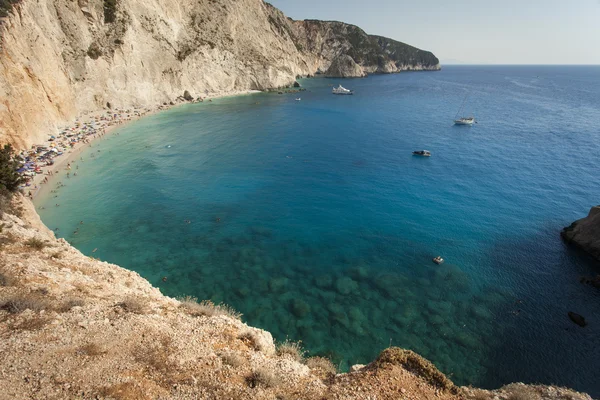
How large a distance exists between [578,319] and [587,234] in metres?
12.7

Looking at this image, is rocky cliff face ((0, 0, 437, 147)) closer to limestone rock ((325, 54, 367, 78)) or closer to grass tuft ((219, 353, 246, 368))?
grass tuft ((219, 353, 246, 368))

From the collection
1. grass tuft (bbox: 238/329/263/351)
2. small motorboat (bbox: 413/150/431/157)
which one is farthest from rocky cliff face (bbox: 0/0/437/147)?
small motorboat (bbox: 413/150/431/157)

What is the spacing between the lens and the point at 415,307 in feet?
75.7

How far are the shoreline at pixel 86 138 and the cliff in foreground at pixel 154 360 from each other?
29.2 metres

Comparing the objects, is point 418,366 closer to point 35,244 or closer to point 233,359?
point 233,359

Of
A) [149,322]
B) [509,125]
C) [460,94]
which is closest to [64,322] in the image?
[149,322]

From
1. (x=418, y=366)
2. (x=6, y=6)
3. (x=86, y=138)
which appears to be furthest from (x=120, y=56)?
(x=418, y=366)

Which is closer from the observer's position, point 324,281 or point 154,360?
point 154,360

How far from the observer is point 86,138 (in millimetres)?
55438

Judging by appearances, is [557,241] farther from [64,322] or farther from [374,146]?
[64,322]

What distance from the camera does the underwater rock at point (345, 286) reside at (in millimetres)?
24547

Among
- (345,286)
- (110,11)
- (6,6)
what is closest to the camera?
(345,286)

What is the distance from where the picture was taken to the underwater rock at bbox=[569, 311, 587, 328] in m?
21.9

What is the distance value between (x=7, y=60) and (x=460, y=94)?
148 metres
